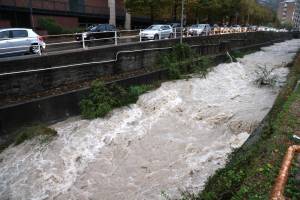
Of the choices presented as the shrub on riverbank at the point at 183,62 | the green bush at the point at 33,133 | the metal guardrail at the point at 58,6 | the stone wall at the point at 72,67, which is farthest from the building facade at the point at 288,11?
the green bush at the point at 33,133

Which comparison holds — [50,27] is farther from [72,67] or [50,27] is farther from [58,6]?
[72,67]

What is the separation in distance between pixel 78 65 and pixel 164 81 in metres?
6.23

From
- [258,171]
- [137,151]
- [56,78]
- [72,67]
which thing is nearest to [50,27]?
[72,67]

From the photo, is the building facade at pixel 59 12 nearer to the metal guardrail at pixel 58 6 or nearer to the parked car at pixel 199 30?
the metal guardrail at pixel 58 6

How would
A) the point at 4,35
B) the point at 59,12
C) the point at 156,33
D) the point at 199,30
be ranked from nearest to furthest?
the point at 4,35 < the point at 156,33 < the point at 199,30 < the point at 59,12

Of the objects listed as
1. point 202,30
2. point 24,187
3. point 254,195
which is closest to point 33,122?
point 24,187

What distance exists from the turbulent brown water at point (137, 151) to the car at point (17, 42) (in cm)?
466

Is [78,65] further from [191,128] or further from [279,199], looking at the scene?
[279,199]

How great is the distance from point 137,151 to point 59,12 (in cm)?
2992

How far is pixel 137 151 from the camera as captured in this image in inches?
476

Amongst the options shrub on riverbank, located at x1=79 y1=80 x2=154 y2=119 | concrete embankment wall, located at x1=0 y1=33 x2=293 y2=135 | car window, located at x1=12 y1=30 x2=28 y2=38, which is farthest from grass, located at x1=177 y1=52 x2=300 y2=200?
car window, located at x1=12 y1=30 x2=28 y2=38

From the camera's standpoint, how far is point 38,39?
672 inches

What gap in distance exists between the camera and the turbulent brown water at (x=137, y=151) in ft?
32.2

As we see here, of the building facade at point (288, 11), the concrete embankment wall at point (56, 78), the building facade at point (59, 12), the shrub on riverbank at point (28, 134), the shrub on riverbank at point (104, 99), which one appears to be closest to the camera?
the shrub on riverbank at point (28, 134)
